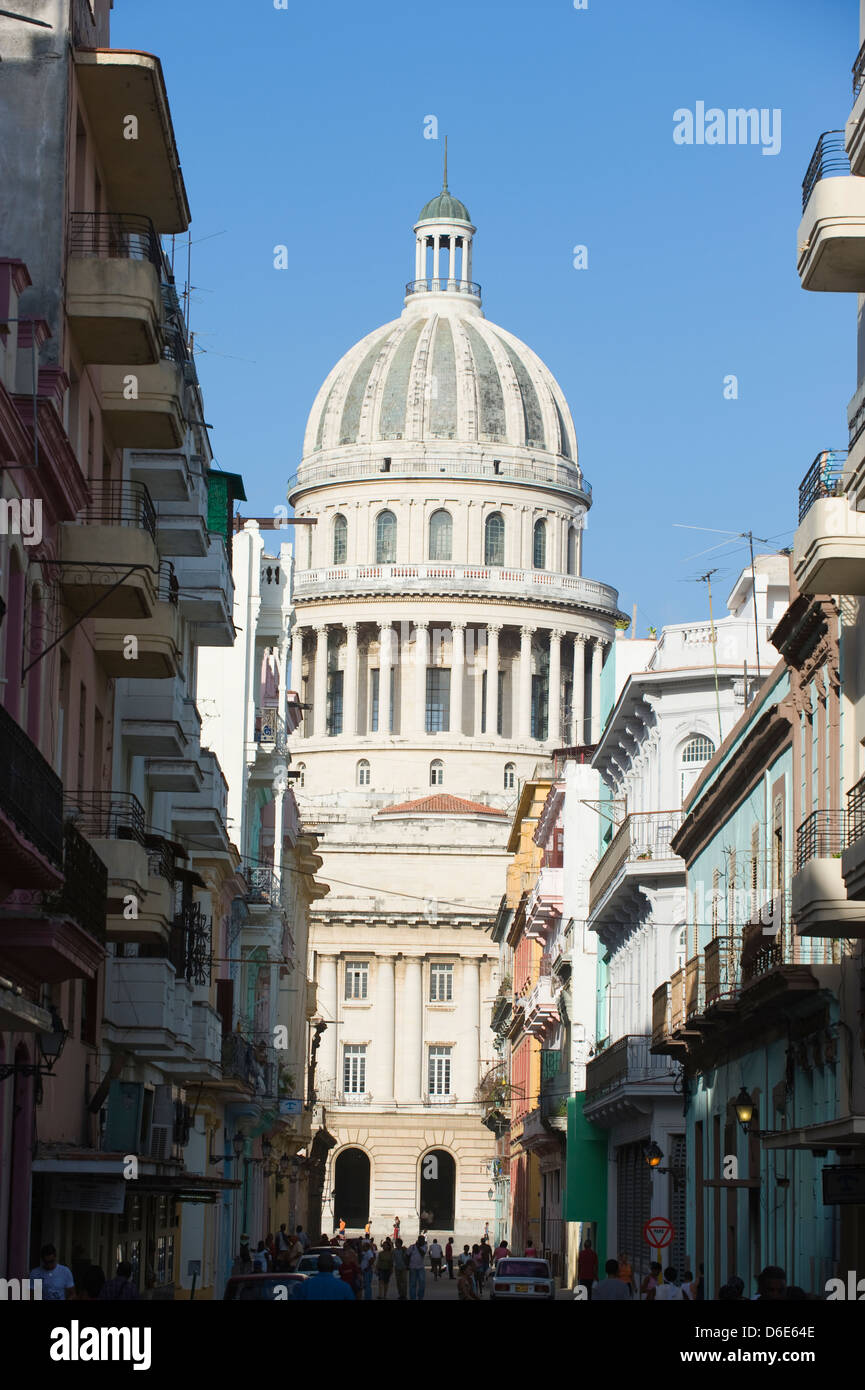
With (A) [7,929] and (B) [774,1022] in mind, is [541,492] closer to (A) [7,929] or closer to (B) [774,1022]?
(B) [774,1022]

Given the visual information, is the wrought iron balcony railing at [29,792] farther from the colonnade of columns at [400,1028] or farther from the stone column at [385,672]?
the stone column at [385,672]

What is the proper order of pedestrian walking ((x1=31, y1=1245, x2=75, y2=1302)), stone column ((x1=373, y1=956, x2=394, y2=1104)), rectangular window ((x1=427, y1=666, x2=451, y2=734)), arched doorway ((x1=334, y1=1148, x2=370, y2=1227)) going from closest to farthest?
pedestrian walking ((x1=31, y1=1245, x2=75, y2=1302)), arched doorway ((x1=334, y1=1148, x2=370, y2=1227)), stone column ((x1=373, y1=956, x2=394, y2=1104)), rectangular window ((x1=427, y1=666, x2=451, y2=734))

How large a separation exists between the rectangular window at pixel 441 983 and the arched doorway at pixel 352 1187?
8.47 meters

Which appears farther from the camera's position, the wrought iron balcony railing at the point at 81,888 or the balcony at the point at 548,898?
the balcony at the point at 548,898

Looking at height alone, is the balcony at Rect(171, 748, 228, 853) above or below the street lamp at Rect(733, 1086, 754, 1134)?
above

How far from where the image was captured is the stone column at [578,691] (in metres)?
144

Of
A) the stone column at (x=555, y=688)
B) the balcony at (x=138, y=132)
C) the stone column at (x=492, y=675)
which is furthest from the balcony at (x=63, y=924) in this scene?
the stone column at (x=555, y=688)

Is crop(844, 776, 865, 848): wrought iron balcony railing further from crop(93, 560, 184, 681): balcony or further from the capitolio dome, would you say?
the capitolio dome

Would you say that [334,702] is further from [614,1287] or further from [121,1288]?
[121,1288]

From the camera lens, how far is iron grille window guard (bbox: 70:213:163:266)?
2552 cm

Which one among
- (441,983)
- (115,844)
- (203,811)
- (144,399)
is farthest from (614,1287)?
(441,983)

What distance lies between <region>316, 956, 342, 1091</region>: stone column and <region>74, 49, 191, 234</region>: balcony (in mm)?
96335

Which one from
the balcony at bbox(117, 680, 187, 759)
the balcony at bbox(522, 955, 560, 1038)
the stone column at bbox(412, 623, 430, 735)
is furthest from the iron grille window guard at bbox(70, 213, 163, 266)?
the stone column at bbox(412, 623, 430, 735)
